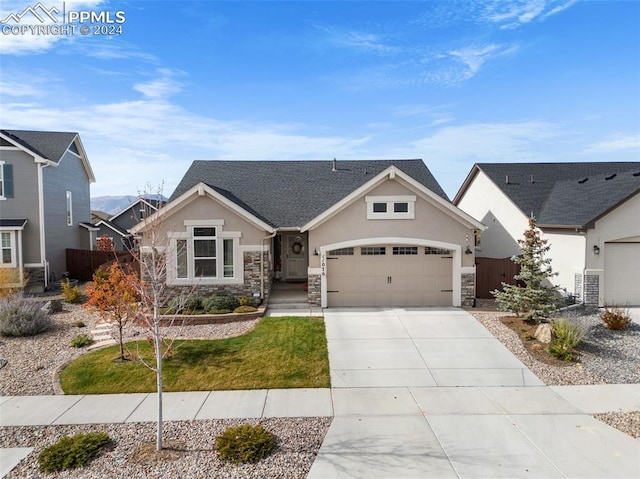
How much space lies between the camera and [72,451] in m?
6.01

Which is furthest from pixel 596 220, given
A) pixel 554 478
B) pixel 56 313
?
pixel 56 313

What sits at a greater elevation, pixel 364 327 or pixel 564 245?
pixel 564 245

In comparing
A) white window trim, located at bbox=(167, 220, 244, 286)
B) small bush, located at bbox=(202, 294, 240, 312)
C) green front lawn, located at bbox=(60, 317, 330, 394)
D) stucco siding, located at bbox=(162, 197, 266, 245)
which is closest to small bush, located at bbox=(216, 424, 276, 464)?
green front lawn, located at bbox=(60, 317, 330, 394)

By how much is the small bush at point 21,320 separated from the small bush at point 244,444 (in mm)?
8836

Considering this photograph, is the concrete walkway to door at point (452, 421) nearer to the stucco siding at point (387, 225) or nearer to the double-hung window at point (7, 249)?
the stucco siding at point (387, 225)

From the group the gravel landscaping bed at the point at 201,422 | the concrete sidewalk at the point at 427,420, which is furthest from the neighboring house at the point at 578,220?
the concrete sidewalk at the point at 427,420

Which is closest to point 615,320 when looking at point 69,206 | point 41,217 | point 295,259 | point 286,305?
point 286,305

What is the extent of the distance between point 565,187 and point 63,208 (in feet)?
82.7

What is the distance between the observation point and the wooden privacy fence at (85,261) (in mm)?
20781

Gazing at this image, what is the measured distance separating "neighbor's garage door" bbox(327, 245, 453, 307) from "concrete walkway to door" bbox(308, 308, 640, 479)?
3852 mm

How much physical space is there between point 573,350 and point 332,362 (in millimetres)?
6109

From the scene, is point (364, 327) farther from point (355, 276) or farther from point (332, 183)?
point (332, 183)

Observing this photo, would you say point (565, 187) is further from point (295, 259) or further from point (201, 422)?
point (201, 422)

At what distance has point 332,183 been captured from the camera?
62.4 ft
